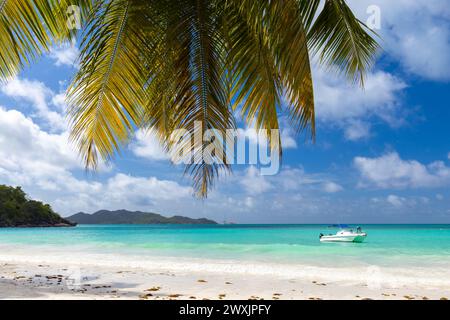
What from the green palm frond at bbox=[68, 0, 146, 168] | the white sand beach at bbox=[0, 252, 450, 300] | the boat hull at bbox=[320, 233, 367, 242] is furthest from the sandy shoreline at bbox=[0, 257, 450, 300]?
the boat hull at bbox=[320, 233, 367, 242]

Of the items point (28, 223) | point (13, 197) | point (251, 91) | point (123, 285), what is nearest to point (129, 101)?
point (251, 91)

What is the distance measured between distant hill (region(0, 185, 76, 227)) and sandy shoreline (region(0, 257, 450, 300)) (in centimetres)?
7132

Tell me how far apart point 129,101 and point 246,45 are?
1.49 metres

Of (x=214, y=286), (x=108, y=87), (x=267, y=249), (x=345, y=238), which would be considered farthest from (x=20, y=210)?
(x=108, y=87)

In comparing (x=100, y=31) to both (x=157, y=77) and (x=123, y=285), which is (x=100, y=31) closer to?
(x=157, y=77)

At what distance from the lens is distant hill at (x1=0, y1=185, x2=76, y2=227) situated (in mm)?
Result: 76438

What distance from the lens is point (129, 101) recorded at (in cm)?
461

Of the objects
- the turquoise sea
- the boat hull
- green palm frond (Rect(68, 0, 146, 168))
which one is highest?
green palm frond (Rect(68, 0, 146, 168))

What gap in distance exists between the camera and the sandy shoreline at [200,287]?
27.3 feet

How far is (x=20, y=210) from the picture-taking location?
8381cm

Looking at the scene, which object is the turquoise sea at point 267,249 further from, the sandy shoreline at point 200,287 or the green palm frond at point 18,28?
the green palm frond at point 18,28

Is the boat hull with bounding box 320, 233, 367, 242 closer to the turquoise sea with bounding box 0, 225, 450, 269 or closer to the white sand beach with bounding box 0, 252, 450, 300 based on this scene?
the turquoise sea with bounding box 0, 225, 450, 269

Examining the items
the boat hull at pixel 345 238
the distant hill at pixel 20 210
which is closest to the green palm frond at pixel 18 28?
the boat hull at pixel 345 238

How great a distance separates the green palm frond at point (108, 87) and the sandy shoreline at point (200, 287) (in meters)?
4.31
